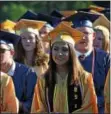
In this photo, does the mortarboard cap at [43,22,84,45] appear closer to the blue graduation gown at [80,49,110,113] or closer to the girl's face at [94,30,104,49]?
the blue graduation gown at [80,49,110,113]

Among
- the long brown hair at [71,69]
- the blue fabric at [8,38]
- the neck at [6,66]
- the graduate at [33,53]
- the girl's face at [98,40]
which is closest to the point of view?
the long brown hair at [71,69]

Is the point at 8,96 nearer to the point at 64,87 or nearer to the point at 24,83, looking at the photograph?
the point at 64,87

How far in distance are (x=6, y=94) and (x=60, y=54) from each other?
749 millimetres

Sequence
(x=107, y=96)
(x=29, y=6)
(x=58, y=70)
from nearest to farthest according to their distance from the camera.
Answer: (x=58, y=70) → (x=107, y=96) → (x=29, y=6)

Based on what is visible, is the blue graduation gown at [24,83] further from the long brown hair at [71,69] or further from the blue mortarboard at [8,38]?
the long brown hair at [71,69]

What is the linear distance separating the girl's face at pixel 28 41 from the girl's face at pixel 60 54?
4.97ft

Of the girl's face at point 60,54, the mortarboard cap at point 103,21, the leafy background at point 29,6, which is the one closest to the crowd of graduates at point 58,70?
the girl's face at point 60,54

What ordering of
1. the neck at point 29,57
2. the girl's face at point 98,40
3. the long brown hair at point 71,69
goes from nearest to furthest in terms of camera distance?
the long brown hair at point 71,69 < the neck at point 29,57 < the girl's face at point 98,40

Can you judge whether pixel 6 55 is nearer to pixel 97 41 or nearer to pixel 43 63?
→ pixel 43 63

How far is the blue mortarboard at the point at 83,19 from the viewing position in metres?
9.98

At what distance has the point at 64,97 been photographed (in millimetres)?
7715

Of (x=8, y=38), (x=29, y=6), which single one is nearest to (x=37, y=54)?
(x=8, y=38)

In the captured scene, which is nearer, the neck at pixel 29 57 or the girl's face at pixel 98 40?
the neck at pixel 29 57

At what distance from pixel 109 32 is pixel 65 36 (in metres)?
2.23
